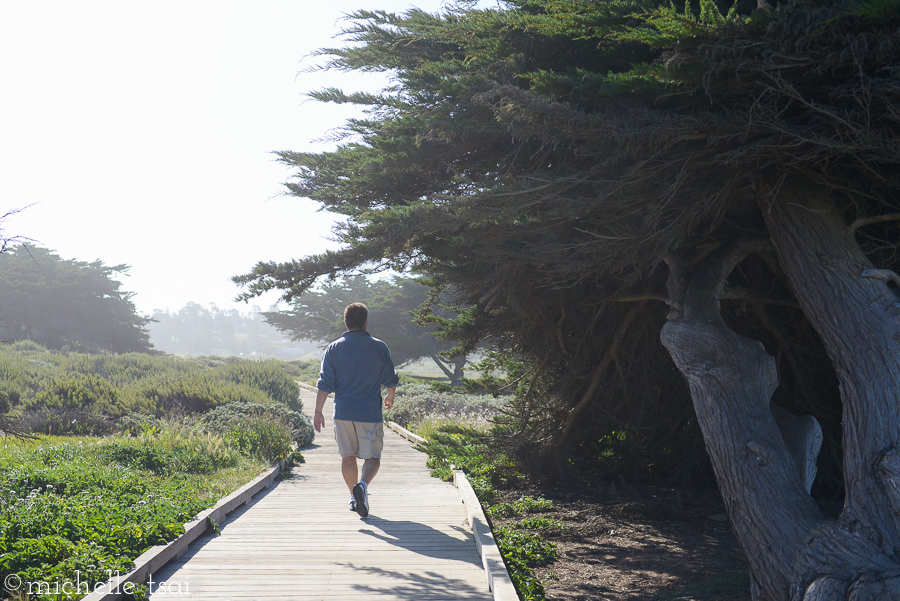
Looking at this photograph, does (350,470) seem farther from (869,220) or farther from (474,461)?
(869,220)

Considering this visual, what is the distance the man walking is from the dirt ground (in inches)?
66.4

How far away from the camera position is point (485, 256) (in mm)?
5492

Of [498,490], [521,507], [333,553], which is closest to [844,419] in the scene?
[521,507]

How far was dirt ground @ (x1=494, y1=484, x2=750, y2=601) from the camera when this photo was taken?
14.8 ft

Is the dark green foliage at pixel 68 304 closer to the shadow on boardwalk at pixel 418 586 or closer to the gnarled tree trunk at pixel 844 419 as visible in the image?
Answer: the shadow on boardwalk at pixel 418 586

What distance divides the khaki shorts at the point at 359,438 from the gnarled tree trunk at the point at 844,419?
282cm

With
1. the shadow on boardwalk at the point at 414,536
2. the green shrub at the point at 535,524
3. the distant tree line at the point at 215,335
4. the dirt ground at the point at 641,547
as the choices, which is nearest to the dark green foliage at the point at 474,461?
the dirt ground at the point at 641,547

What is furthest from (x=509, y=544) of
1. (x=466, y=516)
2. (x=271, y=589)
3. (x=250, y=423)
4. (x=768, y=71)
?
(x=250, y=423)

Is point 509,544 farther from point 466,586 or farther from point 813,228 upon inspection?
point 813,228

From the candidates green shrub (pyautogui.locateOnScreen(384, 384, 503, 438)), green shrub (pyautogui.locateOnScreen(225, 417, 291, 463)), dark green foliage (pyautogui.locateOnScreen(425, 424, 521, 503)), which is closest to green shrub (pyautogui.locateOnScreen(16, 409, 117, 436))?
green shrub (pyautogui.locateOnScreen(225, 417, 291, 463))

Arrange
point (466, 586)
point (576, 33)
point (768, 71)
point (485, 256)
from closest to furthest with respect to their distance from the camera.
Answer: point (768, 71), point (466, 586), point (576, 33), point (485, 256)

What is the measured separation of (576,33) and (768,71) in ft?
5.47

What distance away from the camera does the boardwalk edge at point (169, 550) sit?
3.53 m

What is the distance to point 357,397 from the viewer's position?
19.1 ft
